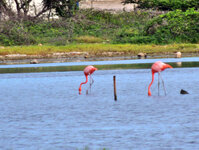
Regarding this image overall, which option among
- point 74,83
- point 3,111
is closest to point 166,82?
point 74,83

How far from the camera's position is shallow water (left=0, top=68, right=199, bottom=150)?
12328 mm

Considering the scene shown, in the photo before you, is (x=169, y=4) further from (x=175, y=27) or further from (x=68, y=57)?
(x=68, y=57)

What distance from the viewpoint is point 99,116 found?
15836 mm

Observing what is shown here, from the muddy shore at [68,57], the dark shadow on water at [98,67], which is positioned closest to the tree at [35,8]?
the muddy shore at [68,57]

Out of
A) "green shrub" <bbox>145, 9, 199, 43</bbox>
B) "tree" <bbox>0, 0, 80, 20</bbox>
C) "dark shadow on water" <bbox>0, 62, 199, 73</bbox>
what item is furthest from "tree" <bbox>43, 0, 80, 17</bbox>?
"dark shadow on water" <bbox>0, 62, 199, 73</bbox>

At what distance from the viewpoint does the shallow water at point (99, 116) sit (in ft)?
40.4

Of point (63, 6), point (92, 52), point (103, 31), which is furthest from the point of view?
point (63, 6)

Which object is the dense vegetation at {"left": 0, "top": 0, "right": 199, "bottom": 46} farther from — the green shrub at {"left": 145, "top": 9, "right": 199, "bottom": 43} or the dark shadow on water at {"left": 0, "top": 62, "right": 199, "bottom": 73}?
the dark shadow on water at {"left": 0, "top": 62, "right": 199, "bottom": 73}

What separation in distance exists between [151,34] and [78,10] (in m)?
6.55

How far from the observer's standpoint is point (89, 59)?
39.1 meters

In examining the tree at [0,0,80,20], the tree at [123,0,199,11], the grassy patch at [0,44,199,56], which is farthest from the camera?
the tree at [123,0,199,11]

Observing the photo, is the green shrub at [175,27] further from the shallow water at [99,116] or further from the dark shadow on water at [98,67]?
the shallow water at [99,116]

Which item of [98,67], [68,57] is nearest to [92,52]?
[68,57]

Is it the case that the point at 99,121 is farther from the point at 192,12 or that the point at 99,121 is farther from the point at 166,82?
the point at 192,12
